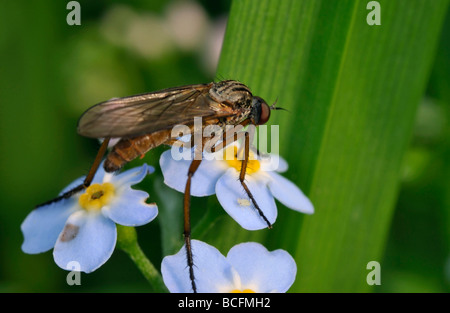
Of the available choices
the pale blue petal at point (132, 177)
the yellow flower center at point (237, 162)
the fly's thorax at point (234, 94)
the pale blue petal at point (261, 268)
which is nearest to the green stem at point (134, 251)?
the pale blue petal at point (132, 177)

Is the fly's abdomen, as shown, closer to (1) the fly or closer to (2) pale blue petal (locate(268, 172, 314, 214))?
(1) the fly

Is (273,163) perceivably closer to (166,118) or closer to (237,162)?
(237,162)

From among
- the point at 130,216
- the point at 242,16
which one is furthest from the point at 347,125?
the point at 130,216

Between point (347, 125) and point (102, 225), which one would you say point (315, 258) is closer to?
point (347, 125)

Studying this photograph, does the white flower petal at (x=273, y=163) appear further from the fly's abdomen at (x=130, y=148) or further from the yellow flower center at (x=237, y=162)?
the fly's abdomen at (x=130, y=148)

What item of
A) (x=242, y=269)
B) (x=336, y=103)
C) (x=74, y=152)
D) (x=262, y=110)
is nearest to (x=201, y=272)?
(x=242, y=269)
